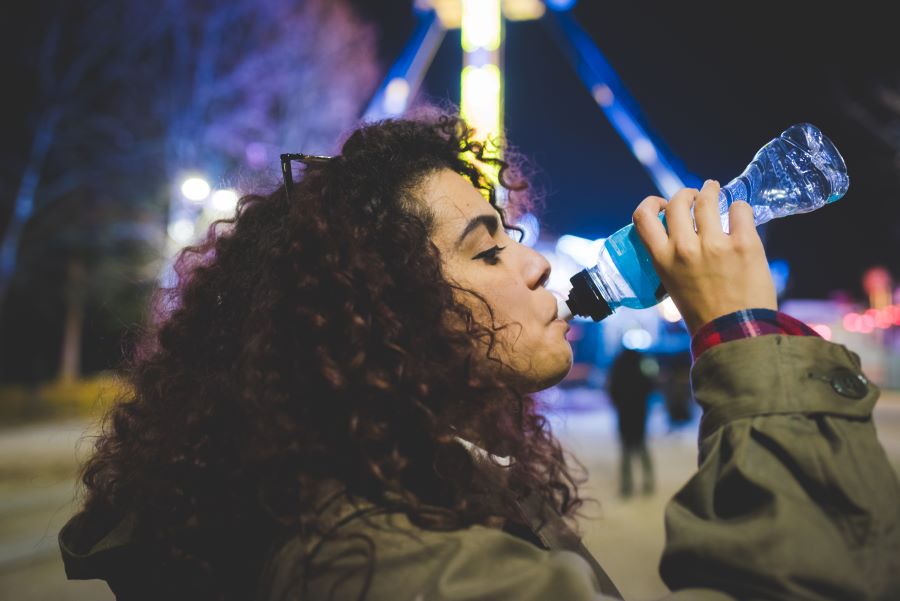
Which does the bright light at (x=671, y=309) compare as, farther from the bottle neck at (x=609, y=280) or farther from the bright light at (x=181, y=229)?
the bright light at (x=181, y=229)

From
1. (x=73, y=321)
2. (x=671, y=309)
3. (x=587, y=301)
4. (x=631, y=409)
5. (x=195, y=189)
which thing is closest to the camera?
(x=587, y=301)

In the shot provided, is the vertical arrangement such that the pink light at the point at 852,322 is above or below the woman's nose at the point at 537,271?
above

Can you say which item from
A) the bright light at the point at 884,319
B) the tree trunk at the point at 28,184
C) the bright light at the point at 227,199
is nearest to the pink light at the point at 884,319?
the bright light at the point at 884,319

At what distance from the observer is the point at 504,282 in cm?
150

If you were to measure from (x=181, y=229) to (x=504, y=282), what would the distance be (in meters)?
11.0

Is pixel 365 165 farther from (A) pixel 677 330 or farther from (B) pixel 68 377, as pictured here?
(A) pixel 677 330

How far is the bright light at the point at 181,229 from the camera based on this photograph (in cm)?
1087

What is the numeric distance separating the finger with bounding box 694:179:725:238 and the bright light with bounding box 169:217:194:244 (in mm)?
10920

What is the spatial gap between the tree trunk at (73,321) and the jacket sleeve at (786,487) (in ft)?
70.0

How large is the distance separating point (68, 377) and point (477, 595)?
Result: 22.3 m

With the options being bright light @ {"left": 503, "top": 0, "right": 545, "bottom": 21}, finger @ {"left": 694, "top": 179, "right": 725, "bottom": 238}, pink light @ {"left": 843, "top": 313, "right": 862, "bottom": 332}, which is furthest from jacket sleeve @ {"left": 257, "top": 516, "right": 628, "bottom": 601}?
pink light @ {"left": 843, "top": 313, "right": 862, "bottom": 332}

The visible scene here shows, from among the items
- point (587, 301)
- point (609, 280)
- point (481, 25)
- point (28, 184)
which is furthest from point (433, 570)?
point (28, 184)

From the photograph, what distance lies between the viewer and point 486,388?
138 centimetres

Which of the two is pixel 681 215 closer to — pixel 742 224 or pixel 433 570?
pixel 742 224
